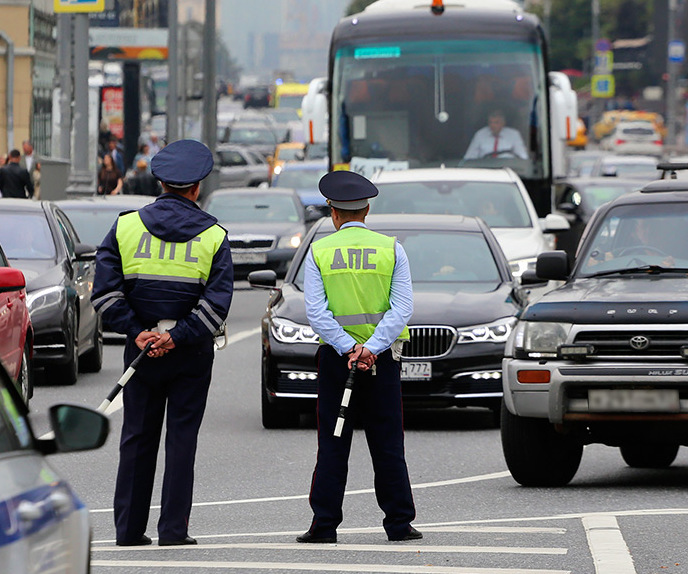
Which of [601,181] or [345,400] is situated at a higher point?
[345,400]

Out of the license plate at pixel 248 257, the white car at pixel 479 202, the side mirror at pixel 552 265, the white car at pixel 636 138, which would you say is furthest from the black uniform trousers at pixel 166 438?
the white car at pixel 636 138

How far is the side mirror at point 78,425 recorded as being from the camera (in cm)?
481

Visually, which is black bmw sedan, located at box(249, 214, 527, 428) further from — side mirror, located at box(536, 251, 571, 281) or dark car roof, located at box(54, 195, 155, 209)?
dark car roof, located at box(54, 195, 155, 209)

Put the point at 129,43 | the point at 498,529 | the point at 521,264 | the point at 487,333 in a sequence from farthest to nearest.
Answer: the point at 129,43 → the point at 521,264 → the point at 487,333 → the point at 498,529

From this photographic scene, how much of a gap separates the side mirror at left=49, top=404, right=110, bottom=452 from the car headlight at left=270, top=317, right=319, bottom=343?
849 centimetres

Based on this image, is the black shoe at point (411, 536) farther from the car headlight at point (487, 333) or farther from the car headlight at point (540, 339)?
the car headlight at point (487, 333)

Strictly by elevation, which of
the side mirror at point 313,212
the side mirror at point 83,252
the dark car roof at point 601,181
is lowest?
the dark car roof at point 601,181

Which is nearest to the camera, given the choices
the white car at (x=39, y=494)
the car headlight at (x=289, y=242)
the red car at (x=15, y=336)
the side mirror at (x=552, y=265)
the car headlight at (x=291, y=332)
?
the white car at (x=39, y=494)

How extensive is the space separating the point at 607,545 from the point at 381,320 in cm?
136

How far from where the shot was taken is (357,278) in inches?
338

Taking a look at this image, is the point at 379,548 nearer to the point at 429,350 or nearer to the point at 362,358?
the point at 362,358

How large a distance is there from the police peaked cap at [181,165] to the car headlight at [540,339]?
2534mm

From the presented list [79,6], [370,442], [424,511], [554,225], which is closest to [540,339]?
[424,511]

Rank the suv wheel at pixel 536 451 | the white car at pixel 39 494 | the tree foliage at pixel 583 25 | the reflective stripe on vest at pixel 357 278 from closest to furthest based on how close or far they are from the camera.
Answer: the white car at pixel 39 494 < the reflective stripe on vest at pixel 357 278 < the suv wheel at pixel 536 451 < the tree foliage at pixel 583 25
